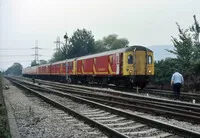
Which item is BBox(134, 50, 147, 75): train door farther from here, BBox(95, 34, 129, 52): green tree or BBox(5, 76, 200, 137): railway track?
BBox(95, 34, 129, 52): green tree

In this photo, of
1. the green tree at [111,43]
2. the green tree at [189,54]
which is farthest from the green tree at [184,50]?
the green tree at [111,43]

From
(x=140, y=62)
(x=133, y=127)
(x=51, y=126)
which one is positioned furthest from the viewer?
(x=140, y=62)

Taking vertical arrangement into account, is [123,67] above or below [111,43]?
below

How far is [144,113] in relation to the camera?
10555 mm

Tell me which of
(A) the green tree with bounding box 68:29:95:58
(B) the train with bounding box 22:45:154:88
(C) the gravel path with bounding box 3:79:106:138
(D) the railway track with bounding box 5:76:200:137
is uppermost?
(A) the green tree with bounding box 68:29:95:58

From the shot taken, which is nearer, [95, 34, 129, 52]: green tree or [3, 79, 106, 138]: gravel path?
[3, 79, 106, 138]: gravel path

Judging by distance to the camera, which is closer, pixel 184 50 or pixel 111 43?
pixel 184 50

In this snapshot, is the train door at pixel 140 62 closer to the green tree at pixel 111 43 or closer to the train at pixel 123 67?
the train at pixel 123 67

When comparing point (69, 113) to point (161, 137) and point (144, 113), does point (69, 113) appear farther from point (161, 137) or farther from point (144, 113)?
point (161, 137)

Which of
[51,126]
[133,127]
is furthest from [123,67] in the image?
[133,127]

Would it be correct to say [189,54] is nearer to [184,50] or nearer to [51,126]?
[184,50]

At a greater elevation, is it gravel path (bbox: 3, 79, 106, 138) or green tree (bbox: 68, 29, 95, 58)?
green tree (bbox: 68, 29, 95, 58)

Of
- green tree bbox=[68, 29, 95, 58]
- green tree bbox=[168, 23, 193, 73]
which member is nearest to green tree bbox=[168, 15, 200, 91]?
green tree bbox=[168, 23, 193, 73]

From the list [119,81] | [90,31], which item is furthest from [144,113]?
[90,31]
